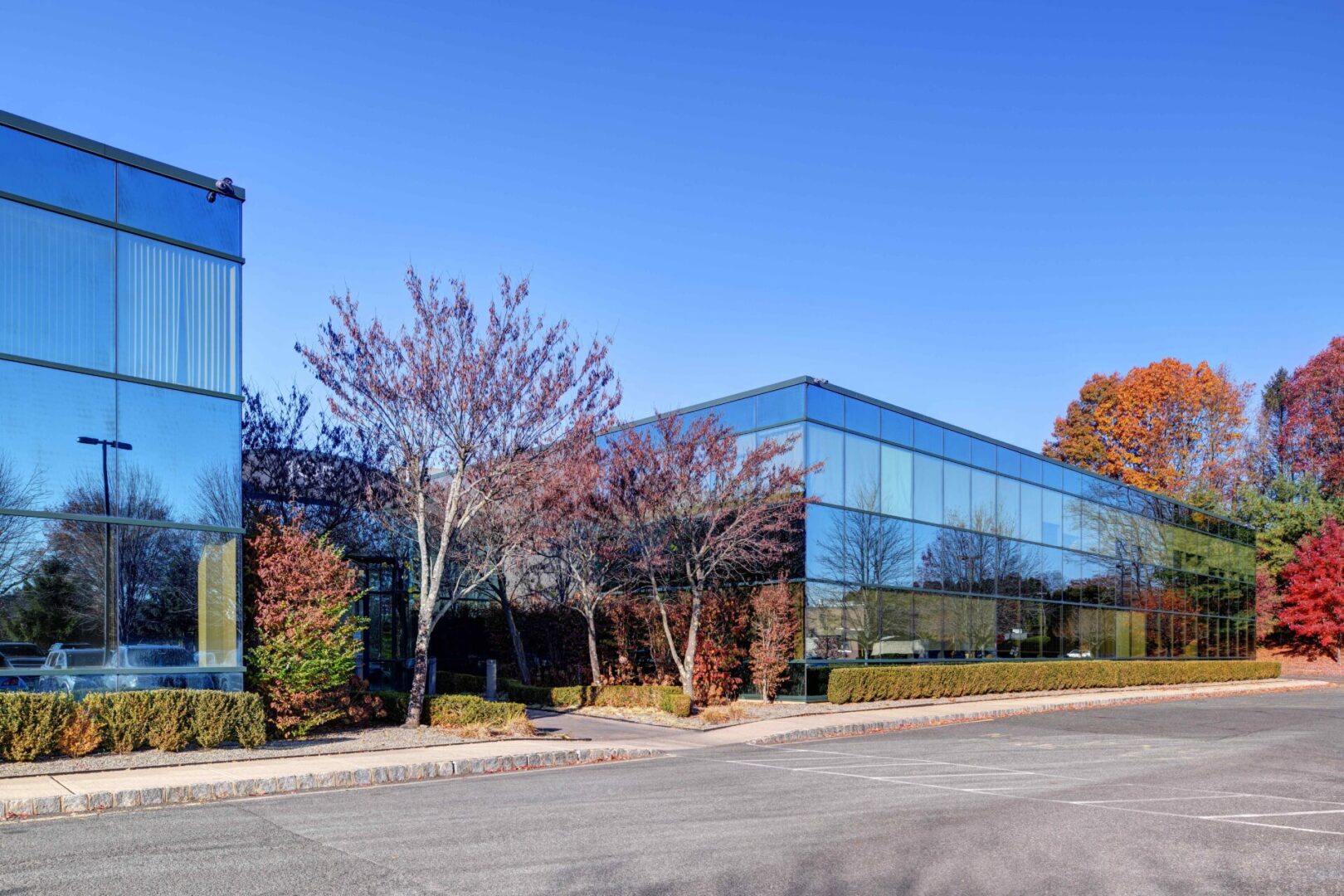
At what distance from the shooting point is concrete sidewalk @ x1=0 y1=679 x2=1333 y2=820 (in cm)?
1094

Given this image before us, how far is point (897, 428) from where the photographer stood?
3008 centimetres

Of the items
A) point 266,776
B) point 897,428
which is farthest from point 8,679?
point 897,428

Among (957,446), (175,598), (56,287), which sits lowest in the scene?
(175,598)

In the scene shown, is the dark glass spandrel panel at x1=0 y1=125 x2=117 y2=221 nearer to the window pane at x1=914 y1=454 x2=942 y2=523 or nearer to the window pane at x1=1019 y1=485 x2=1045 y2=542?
the window pane at x1=914 y1=454 x2=942 y2=523

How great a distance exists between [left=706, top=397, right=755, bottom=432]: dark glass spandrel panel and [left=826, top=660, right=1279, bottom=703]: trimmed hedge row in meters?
6.78

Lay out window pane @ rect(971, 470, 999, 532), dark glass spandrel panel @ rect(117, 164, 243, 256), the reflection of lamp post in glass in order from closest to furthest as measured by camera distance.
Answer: the reflection of lamp post in glass < dark glass spandrel panel @ rect(117, 164, 243, 256) < window pane @ rect(971, 470, 999, 532)

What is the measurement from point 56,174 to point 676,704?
14673 millimetres

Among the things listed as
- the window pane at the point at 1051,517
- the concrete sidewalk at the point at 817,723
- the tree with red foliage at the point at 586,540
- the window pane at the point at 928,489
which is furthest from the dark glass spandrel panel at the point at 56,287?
the window pane at the point at 1051,517

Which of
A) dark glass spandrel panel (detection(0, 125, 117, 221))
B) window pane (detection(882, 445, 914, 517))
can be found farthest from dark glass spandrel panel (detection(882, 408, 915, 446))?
dark glass spandrel panel (detection(0, 125, 117, 221))

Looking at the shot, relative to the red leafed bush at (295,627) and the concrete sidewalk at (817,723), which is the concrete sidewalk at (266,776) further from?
the concrete sidewalk at (817,723)

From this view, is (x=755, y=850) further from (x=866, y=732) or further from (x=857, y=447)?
(x=857, y=447)

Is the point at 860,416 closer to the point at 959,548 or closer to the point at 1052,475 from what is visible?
the point at 959,548

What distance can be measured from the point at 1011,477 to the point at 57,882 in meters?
32.0

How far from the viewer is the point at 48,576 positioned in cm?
1447
